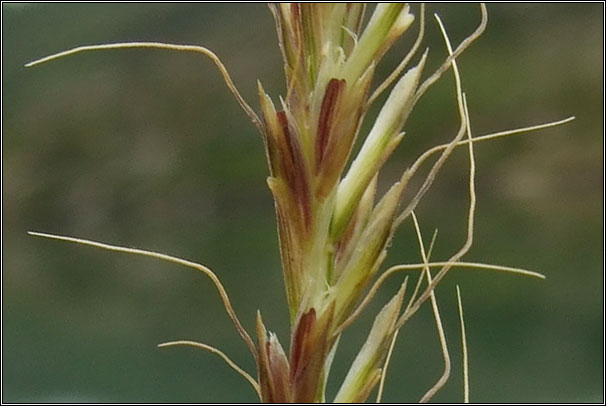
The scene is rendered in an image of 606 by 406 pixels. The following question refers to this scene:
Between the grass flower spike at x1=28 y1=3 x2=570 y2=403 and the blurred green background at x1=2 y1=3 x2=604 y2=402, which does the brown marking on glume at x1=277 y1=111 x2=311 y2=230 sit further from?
the blurred green background at x1=2 y1=3 x2=604 y2=402

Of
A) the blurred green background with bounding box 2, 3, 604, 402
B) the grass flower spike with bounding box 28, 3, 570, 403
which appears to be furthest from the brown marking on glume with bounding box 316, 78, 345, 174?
the blurred green background with bounding box 2, 3, 604, 402

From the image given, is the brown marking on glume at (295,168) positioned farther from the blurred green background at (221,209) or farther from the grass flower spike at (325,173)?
the blurred green background at (221,209)

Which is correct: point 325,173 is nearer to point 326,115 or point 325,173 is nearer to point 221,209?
point 326,115

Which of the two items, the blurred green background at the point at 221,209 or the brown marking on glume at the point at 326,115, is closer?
the brown marking on glume at the point at 326,115

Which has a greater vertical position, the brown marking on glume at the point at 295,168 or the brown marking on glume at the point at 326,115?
the brown marking on glume at the point at 326,115

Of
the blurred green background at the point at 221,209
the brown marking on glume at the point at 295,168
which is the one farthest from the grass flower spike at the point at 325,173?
the blurred green background at the point at 221,209
